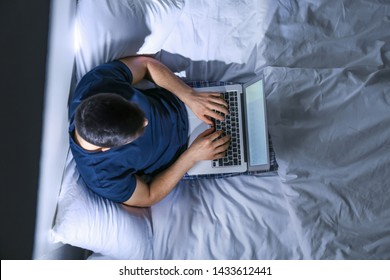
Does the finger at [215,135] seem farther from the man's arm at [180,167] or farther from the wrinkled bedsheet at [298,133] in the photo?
the wrinkled bedsheet at [298,133]

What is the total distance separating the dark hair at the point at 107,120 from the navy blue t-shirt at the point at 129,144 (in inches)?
5.2

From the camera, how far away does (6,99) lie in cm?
89

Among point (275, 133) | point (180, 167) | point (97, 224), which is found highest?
point (275, 133)

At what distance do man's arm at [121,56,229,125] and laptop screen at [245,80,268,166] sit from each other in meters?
0.08

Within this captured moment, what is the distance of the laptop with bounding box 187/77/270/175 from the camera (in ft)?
3.99

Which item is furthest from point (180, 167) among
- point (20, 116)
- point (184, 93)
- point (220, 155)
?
point (20, 116)

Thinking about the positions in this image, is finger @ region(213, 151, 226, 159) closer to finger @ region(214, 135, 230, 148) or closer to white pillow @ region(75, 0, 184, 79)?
finger @ region(214, 135, 230, 148)

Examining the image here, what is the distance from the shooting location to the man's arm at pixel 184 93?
1284 mm

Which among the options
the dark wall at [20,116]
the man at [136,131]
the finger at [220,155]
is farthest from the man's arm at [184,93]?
the dark wall at [20,116]

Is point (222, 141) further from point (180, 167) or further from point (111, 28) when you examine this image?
point (111, 28)

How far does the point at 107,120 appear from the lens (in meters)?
0.93

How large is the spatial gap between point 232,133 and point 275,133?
0.43 feet
